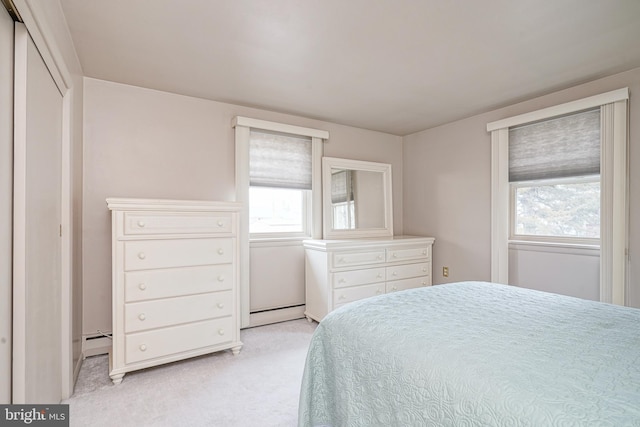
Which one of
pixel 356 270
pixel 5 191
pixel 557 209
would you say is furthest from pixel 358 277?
pixel 5 191

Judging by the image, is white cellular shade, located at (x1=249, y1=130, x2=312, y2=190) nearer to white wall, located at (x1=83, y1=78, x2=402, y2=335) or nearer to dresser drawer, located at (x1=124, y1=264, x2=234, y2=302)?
white wall, located at (x1=83, y1=78, x2=402, y2=335)

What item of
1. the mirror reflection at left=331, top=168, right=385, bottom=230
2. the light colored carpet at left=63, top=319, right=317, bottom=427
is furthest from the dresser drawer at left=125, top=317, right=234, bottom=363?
the mirror reflection at left=331, top=168, right=385, bottom=230

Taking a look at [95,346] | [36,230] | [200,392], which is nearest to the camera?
[36,230]

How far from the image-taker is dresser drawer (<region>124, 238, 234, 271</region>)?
2217mm

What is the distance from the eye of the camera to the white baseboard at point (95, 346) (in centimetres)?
259

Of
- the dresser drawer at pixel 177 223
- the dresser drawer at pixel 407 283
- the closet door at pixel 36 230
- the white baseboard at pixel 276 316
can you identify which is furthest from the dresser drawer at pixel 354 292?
the closet door at pixel 36 230

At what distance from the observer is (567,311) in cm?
151

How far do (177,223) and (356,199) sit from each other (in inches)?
87.3

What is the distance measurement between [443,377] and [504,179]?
2819 mm

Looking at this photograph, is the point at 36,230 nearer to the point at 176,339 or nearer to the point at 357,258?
the point at 176,339

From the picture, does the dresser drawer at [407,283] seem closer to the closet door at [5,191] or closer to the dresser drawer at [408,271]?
the dresser drawer at [408,271]

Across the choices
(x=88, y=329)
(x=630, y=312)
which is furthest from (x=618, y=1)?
(x=88, y=329)

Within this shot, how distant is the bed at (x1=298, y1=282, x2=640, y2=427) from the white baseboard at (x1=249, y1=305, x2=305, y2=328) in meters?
1.92

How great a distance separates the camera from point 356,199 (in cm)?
392
